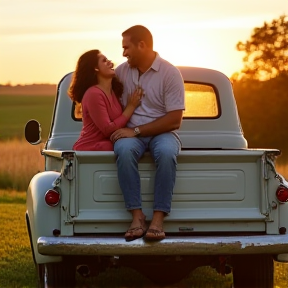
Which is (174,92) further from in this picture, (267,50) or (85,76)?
(267,50)

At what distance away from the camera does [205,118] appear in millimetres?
10008

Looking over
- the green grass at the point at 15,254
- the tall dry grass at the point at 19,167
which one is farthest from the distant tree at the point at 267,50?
the green grass at the point at 15,254

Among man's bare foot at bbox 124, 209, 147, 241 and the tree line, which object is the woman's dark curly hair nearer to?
man's bare foot at bbox 124, 209, 147, 241

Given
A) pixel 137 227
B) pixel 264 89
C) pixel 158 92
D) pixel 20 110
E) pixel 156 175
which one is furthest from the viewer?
pixel 20 110

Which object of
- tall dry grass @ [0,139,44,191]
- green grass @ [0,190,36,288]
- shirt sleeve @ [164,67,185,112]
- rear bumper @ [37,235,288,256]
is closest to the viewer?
rear bumper @ [37,235,288,256]

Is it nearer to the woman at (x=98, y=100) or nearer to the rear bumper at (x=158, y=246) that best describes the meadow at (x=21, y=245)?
the woman at (x=98, y=100)

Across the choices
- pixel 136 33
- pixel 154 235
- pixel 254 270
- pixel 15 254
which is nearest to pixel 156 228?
pixel 154 235

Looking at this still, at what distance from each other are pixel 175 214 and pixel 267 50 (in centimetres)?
4886

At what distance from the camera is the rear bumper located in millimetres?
7125

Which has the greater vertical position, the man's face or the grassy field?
the man's face

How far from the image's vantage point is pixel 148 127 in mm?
7836

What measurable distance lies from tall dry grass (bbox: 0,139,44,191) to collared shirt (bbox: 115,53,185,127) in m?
18.9

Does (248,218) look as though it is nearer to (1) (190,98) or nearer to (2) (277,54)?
(1) (190,98)

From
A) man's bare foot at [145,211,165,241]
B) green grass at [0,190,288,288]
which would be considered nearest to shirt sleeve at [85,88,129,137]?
man's bare foot at [145,211,165,241]
